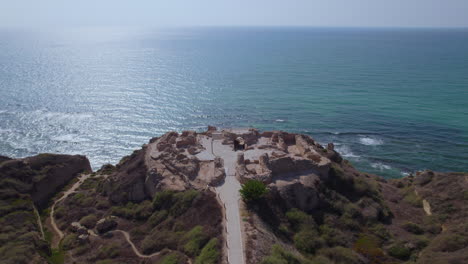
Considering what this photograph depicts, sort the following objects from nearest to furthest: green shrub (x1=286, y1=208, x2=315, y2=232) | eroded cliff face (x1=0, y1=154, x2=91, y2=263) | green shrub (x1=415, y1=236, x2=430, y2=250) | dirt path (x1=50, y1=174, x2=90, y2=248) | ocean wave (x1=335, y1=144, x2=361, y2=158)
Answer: eroded cliff face (x1=0, y1=154, x2=91, y2=263)
green shrub (x1=415, y1=236, x2=430, y2=250)
green shrub (x1=286, y1=208, x2=315, y2=232)
dirt path (x1=50, y1=174, x2=90, y2=248)
ocean wave (x1=335, y1=144, x2=361, y2=158)

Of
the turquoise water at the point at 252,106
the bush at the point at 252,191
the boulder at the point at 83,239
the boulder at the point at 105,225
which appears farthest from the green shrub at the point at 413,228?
the boulder at the point at 83,239

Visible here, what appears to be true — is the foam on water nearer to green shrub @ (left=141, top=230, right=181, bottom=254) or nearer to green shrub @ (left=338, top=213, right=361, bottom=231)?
green shrub @ (left=338, top=213, right=361, bottom=231)

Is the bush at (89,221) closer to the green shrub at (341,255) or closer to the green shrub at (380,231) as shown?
the green shrub at (341,255)

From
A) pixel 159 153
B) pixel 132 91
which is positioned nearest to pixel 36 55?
pixel 132 91

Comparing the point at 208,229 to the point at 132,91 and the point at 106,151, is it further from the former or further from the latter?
the point at 132,91

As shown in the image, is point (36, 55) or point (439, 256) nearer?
point (439, 256)

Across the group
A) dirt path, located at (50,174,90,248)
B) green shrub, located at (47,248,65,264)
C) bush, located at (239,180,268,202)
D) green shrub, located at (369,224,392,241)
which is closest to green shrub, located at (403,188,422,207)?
green shrub, located at (369,224,392,241)
